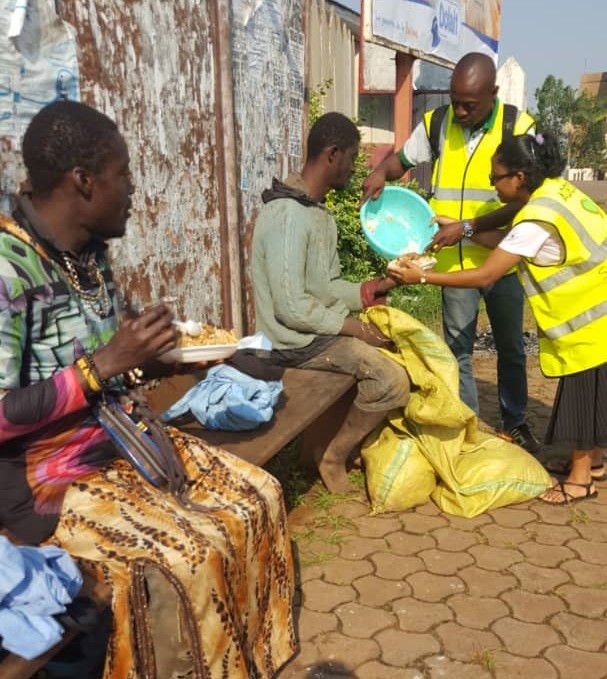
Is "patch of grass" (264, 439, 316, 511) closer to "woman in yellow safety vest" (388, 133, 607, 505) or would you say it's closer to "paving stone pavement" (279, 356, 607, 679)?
"paving stone pavement" (279, 356, 607, 679)

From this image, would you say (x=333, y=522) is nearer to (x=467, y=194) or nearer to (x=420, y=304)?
(x=467, y=194)

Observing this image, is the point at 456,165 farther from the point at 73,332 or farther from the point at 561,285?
the point at 73,332

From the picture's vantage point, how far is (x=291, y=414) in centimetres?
318

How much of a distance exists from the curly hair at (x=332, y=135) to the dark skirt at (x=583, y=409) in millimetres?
1608

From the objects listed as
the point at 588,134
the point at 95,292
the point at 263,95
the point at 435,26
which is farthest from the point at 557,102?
the point at 95,292

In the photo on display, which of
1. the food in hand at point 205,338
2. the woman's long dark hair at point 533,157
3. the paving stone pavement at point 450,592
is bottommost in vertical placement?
the paving stone pavement at point 450,592

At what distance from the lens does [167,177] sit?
3.92 meters

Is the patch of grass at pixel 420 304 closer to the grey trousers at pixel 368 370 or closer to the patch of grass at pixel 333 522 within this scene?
the grey trousers at pixel 368 370

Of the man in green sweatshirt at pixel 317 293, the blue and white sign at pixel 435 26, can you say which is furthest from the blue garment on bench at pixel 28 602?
the blue and white sign at pixel 435 26

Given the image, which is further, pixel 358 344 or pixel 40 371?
pixel 358 344

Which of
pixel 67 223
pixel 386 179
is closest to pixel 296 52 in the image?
pixel 386 179

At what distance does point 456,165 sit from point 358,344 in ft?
4.34

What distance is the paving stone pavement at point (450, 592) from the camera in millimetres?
2607

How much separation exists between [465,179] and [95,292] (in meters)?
2.63
